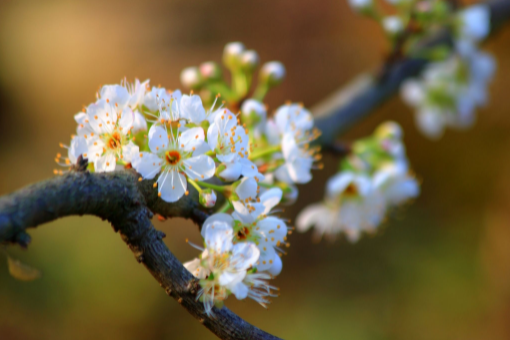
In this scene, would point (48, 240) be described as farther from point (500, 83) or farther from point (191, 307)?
point (500, 83)

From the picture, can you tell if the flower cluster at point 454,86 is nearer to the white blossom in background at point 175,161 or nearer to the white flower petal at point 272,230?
the white flower petal at point 272,230

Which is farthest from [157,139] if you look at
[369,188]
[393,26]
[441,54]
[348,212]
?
[441,54]

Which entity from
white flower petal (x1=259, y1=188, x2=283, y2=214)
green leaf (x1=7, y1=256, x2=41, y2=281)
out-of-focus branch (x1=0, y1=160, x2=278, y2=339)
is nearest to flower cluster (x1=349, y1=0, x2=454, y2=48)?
white flower petal (x1=259, y1=188, x2=283, y2=214)

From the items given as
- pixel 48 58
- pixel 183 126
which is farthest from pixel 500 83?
pixel 48 58

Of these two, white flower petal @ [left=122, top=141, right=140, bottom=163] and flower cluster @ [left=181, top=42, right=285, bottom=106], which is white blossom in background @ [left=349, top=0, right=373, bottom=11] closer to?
flower cluster @ [left=181, top=42, right=285, bottom=106]

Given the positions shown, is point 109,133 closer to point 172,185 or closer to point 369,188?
point 172,185

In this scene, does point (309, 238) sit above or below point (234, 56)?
above
